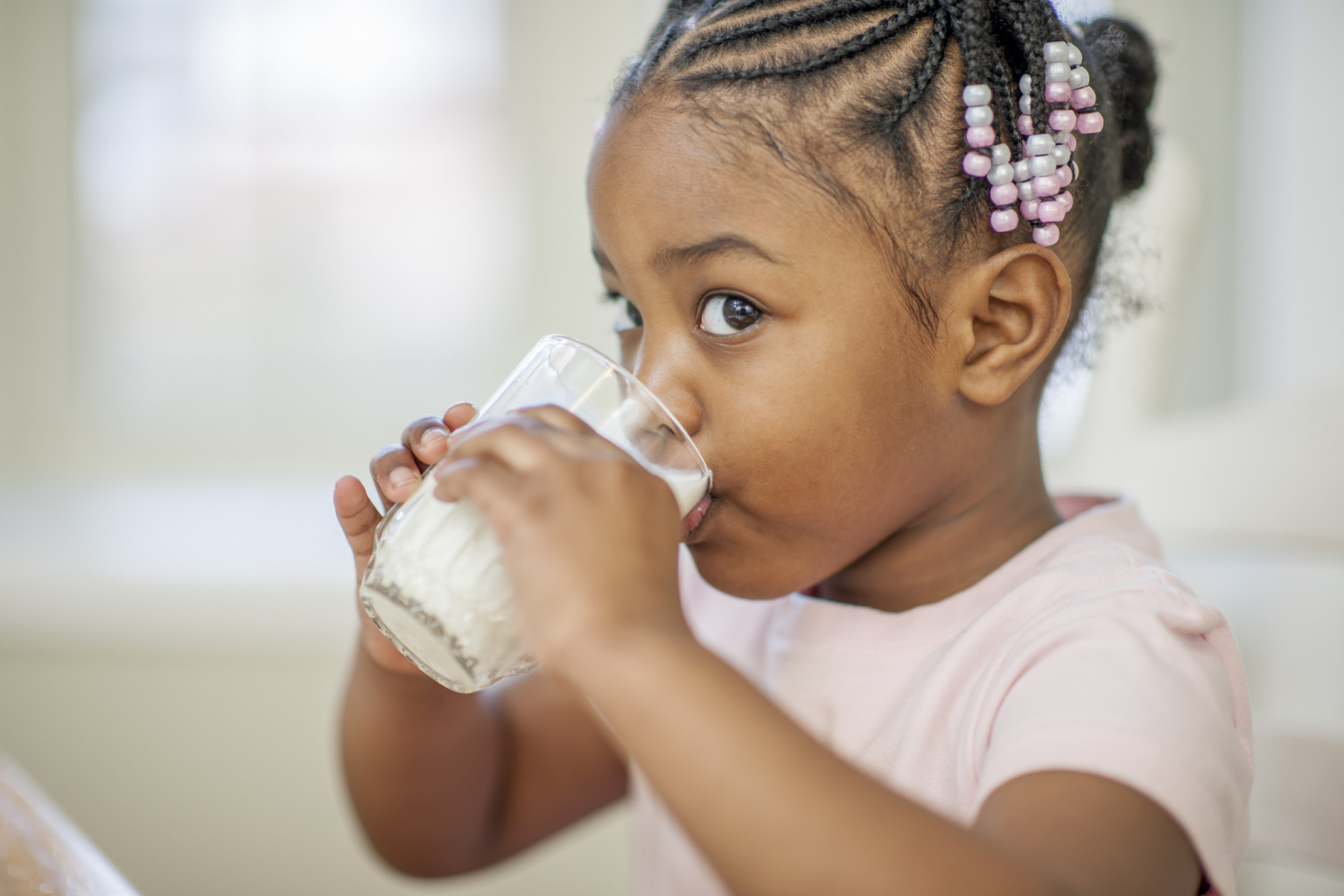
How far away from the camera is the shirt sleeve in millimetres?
520

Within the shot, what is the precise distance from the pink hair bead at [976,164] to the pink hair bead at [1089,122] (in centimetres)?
8

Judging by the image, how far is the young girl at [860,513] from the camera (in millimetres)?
462

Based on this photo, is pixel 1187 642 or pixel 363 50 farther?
pixel 363 50

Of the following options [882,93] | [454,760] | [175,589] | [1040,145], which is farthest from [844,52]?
[175,589]

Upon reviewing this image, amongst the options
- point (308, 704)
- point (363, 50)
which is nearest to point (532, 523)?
point (308, 704)

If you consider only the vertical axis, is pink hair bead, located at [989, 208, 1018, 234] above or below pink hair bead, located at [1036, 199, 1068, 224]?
below

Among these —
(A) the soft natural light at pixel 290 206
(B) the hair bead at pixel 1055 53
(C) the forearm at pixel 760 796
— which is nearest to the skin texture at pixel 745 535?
(C) the forearm at pixel 760 796

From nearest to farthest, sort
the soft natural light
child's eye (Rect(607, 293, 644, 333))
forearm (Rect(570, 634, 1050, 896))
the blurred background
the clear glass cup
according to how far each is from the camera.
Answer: forearm (Rect(570, 634, 1050, 896)), the clear glass cup, child's eye (Rect(607, 293, 644, 333)), the blurred background, the soft natural light

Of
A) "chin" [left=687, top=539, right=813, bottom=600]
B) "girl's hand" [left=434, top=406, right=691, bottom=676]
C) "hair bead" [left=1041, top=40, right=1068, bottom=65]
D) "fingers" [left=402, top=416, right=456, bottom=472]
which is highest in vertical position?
"hair bead" [left=1041, top=40, right=1068, bottom=65]

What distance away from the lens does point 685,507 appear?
0.62m

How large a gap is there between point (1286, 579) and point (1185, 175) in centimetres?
79

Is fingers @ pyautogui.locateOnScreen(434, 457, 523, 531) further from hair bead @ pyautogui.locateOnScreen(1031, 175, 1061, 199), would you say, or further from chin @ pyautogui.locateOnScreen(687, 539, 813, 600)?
hair bead @ pyautogui.locateOnScreen(1031, 175, 1061, 199)

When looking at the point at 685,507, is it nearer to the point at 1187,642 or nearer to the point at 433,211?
the point at 1187,642

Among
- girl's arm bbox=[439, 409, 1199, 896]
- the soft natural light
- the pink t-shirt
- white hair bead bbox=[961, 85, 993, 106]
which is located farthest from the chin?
the soft natural light
